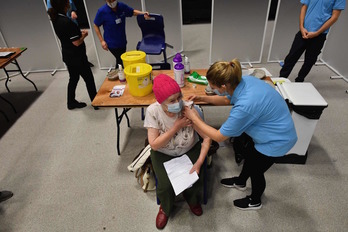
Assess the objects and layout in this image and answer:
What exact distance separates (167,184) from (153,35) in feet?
8.76

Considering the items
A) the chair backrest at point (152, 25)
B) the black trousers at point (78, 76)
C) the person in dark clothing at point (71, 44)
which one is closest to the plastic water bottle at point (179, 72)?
the person in dark clothing at point (71, 44)

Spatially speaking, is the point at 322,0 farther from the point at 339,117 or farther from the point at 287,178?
the point at 287,178

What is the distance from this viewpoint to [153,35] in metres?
3.73

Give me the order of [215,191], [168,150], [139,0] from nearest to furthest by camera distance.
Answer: [168,150]
[215,191]
[139,0]

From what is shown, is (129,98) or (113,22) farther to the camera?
(113,22)

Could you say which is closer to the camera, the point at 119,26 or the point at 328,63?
the point at 119,26

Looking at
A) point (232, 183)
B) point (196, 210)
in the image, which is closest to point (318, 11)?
point (232, 183)

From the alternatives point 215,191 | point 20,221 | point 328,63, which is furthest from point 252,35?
point 20,221

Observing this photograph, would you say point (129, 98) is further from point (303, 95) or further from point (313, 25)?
point (313, 25)

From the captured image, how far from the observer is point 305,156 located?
2.31 metres

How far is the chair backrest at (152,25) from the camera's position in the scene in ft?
11.6

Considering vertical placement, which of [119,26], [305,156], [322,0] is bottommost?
[305,156]

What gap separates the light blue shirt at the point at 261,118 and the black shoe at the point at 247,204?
621mm

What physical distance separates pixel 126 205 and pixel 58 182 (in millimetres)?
768
